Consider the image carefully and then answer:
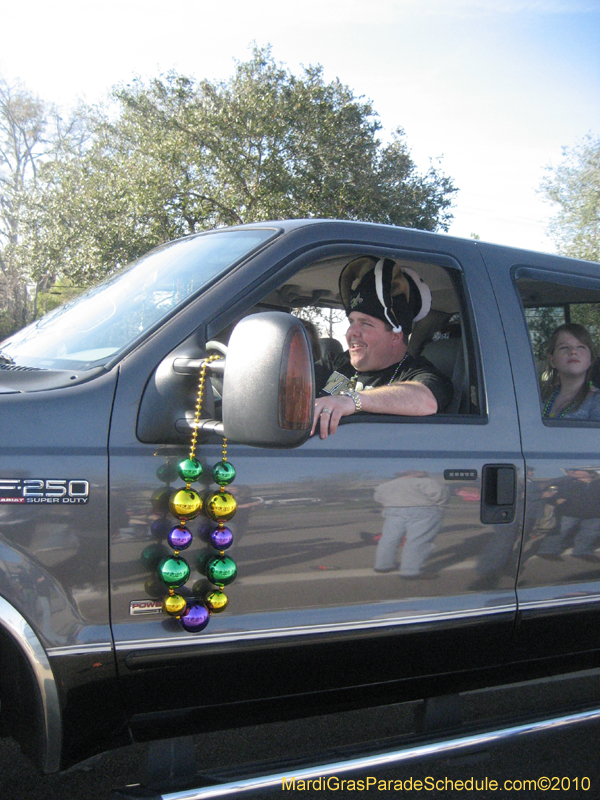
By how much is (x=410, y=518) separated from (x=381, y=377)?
2.61ft

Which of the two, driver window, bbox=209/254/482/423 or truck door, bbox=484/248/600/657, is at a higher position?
driver window, bbox=209/254/482/423

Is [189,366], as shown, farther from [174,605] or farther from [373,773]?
[373,773]

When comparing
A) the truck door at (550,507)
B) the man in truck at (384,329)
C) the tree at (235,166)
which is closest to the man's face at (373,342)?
the man in truck at (384,329)

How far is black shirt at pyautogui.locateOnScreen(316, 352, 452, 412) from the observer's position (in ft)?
8.85

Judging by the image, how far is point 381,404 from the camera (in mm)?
2426

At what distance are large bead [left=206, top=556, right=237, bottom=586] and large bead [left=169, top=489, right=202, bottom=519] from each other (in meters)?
0.14

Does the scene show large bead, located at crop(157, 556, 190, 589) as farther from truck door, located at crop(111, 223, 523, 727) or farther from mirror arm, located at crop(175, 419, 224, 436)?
mirror arm, located at crop(175, 419, 224, 436)

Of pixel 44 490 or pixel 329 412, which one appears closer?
pixel 44 490

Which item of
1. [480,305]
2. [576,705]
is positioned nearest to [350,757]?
[576,705]

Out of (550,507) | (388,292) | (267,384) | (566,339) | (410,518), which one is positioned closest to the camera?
(267,384)

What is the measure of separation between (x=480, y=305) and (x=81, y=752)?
1.89 m

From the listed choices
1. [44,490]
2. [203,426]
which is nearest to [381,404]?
[203,426]

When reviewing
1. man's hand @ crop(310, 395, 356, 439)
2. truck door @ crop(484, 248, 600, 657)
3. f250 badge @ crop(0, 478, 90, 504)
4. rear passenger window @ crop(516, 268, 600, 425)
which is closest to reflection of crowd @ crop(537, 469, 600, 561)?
truck door @ crop(484, 248, 600, 657)

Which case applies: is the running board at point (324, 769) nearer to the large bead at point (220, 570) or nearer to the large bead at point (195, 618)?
the large bead at point (195, 618)
